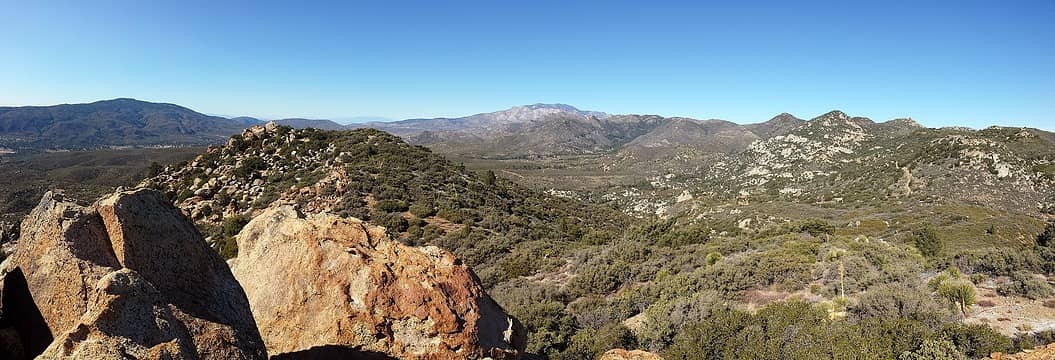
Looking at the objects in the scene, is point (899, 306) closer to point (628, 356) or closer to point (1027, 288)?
point (1027, 288)

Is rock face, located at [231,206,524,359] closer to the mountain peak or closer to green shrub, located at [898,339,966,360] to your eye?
green shrub, located at [898,339,966,360]

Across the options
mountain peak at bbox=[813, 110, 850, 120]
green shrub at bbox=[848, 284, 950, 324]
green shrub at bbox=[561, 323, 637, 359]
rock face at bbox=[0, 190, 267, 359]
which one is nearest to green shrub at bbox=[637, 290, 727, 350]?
green shrub at bbox=[561, 323, 637, 359]

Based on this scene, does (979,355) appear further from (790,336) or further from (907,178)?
(907,178)

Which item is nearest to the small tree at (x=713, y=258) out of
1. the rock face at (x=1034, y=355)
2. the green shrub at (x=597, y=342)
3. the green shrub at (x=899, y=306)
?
the green shrub at (x=899, y=306)

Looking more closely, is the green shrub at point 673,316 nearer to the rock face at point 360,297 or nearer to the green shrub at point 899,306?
the green shrub at point 899,306

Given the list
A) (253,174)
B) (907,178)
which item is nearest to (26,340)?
(253,174)

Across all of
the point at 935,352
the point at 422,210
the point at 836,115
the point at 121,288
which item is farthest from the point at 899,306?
the point at 836,115

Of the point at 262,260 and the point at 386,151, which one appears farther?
the point at 386,151
